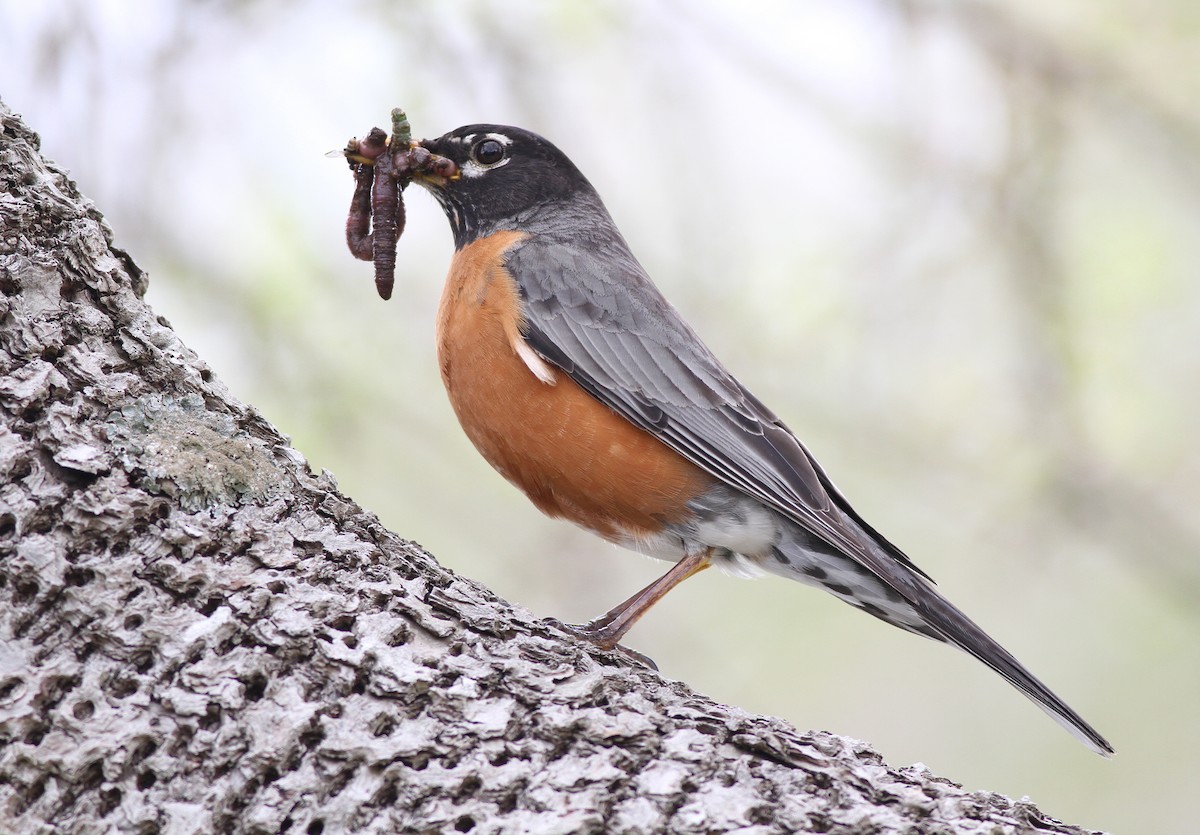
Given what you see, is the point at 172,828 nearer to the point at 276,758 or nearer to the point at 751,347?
the point at 276,758

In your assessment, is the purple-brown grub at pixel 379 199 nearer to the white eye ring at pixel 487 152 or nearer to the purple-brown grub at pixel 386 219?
the purple-brown grub at pixel 386 219

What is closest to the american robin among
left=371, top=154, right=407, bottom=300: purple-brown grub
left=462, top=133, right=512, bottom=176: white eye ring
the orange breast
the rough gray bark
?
the orange breast

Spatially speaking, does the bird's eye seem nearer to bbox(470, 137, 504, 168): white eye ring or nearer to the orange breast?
bbox(470, 137, 504, 168): white eye ring

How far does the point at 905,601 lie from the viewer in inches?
143

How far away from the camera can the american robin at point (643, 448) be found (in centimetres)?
366

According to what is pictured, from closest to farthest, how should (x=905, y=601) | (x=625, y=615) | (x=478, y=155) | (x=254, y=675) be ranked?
(x=254, y=675), (x=625, y=615), (x=905, y=601), (x=478, y=155)

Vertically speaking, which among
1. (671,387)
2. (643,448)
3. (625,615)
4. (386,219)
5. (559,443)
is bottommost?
(625,615)

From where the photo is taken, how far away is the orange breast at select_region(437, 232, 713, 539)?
3.67 meters

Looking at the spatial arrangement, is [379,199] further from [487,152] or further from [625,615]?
[625,615]

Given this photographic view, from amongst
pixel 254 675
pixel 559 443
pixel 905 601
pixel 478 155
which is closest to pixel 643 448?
pixel 559 443

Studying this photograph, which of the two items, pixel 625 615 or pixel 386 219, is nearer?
pixel 625 615

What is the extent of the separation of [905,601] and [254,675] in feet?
7.86

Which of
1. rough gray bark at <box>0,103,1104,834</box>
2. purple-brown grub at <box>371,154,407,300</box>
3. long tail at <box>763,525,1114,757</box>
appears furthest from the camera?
purple-brown grub at <box>371,154,407,300</box>

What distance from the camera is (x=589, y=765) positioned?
1.81 metres
